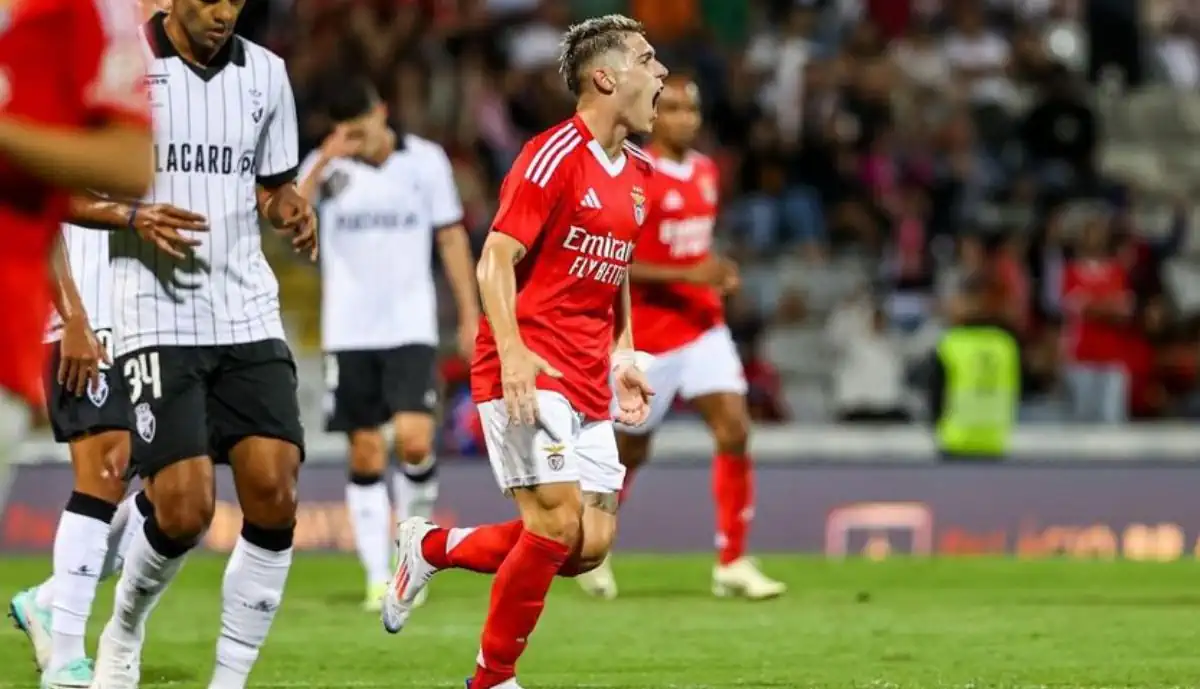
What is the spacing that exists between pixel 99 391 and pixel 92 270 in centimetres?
45

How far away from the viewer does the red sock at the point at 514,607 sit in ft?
24.0

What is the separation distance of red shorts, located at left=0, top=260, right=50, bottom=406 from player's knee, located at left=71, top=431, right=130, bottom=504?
8.48ft

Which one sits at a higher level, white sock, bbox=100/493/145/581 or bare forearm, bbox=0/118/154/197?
bare forearm, bbox=0/118/154/197

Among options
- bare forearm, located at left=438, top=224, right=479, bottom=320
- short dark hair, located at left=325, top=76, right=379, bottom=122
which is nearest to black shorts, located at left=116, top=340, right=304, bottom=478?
short dark hair, located at left=325, top=76, right=379, bottom=122

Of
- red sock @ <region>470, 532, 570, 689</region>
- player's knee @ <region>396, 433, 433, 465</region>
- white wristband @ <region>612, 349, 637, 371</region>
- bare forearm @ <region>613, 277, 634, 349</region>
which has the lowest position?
player's knee @ <region>396, 433, 433, 465</region>

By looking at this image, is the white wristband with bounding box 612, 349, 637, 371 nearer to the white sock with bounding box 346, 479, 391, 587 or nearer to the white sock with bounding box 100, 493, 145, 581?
the white sock with bounding box 100, 493, 145, 581

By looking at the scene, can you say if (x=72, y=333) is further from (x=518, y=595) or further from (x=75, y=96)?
(x=75, y=96)

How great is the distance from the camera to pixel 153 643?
32.8ft

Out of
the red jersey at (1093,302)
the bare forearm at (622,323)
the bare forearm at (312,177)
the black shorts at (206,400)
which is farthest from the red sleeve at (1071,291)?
the black shorts at (206,400)

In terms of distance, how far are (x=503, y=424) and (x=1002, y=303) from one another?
37.3ft

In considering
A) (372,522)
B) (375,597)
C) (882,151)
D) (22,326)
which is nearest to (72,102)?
(22,326)

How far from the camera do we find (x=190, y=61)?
7.51 m

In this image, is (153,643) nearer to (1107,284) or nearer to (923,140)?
(1107,284)

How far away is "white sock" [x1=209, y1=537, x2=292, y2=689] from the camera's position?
23.9 feet
